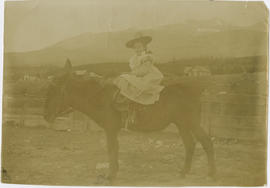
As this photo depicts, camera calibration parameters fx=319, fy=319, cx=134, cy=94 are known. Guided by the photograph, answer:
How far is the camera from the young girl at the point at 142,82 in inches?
168

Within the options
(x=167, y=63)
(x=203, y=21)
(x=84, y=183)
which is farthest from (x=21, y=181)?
(x=203, y=21)

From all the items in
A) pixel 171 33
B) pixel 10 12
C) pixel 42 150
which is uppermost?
pixel 10 12

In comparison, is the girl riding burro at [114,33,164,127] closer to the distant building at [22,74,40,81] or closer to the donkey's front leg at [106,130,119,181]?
the donkey's front leg at [106,130,119,181]

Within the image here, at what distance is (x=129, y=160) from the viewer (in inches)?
168

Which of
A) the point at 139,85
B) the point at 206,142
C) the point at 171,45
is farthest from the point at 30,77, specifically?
the point at 206,142

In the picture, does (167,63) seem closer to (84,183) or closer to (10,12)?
(84,183)

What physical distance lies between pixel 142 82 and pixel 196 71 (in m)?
0.75

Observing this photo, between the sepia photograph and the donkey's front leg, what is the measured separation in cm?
1

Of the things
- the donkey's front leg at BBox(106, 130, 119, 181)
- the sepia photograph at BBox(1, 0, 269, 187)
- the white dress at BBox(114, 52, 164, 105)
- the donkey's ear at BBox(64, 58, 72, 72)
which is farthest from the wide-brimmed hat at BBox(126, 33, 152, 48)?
the donkey's front leg at BBox(106, 130, 119, 181)

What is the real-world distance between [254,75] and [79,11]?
2.56m

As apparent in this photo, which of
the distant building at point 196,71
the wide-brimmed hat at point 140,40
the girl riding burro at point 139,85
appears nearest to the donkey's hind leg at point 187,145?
the girl riding burro at point 139,85

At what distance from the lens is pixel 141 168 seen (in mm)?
4262

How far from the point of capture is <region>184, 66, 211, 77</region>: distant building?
4.33m

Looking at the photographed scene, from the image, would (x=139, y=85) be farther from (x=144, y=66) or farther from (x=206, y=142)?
(x=206, y=142)
